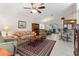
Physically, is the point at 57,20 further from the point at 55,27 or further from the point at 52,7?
the point at 52,7

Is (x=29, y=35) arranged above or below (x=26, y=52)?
above

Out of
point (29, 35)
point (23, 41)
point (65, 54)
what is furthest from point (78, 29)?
point (23, 41)

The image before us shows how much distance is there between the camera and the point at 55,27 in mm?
2311

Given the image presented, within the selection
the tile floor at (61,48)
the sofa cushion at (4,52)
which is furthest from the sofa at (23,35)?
the tile floor at (61,48)

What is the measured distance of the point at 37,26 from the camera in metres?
2.29

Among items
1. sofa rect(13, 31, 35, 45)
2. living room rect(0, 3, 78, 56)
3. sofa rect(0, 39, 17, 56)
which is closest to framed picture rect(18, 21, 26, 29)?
living room rect(0, 3, 78, 56)

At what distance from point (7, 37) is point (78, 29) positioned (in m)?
1.61

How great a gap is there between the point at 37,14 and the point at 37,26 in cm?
28

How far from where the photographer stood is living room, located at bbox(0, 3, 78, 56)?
218cm

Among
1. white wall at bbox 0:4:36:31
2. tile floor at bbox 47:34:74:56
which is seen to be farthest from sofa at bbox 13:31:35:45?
tile floor at bbox 47:34:74:56

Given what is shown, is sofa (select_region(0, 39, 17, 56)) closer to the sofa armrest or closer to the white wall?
the sofa armrest

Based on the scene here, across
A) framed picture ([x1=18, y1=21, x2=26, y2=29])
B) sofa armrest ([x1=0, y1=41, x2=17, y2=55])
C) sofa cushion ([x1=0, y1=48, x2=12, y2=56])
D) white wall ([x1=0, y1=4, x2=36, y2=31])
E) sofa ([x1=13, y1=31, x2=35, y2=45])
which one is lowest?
sofa cushion ([x1=0, y1=48, x2=12, y2=56])

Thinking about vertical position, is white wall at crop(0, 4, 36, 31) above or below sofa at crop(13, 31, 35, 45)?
above

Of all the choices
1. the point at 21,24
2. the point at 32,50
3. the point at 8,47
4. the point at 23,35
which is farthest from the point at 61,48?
the point at 8,47
